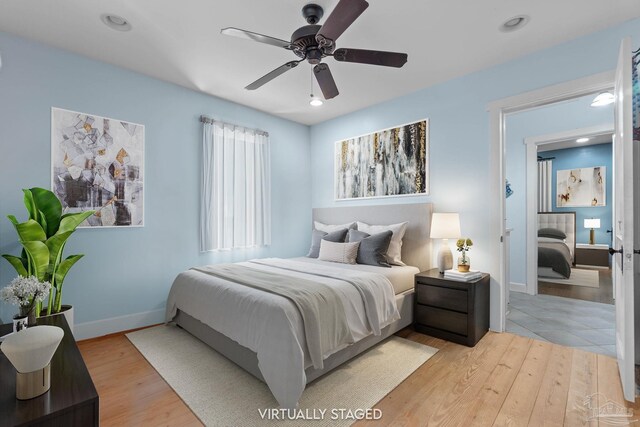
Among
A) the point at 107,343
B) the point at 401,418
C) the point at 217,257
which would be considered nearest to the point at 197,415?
the point at 401,418

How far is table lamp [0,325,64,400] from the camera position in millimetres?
1091

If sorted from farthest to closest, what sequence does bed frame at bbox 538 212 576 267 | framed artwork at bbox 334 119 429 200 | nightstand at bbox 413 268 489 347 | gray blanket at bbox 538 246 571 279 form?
bed frame at bbox 538 212 576 267, gray blanket at bbox 538 246 571 279, framed artwork at bbox 334 119 429 200, nightstand at bbox 413 268 489 347

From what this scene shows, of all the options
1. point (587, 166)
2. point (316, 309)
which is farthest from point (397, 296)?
point (587, 166)

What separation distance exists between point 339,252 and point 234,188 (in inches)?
67.2

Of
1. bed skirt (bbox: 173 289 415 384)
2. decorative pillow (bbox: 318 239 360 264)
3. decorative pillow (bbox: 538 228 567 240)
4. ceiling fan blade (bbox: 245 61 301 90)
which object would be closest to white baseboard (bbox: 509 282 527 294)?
bed skirt (bbox: 173 289 415 384)

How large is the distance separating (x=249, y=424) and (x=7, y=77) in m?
3.44

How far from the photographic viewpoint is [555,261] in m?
5.23

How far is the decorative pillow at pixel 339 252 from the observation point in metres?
3.53

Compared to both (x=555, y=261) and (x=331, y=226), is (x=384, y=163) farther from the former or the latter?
(x=555, y=261)

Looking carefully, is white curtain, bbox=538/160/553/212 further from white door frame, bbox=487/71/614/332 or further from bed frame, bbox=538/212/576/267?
white door frame, bbox=487/71/614/332

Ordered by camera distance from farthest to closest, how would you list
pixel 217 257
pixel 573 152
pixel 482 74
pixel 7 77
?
pixel 573 152 → pixel 217 257 → pixel 482 74 → pixel 7 77

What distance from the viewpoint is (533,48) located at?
282cm

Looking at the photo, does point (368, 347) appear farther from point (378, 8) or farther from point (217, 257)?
point (378, 8)

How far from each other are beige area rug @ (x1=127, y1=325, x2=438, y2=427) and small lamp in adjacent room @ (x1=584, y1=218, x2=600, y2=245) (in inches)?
250
